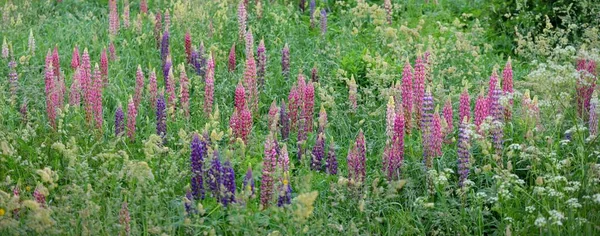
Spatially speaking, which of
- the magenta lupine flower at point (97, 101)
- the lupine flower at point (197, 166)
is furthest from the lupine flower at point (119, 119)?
the lupine flower at point (197, 166)

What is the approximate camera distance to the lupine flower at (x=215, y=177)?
4980mm

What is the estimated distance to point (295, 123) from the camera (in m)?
6.52

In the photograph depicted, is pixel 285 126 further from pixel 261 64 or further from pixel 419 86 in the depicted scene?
pixel 261 64

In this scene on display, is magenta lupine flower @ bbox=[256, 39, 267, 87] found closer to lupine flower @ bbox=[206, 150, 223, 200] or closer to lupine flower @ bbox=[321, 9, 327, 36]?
lupine flower @ bbox=[321, 9, 327, 36]

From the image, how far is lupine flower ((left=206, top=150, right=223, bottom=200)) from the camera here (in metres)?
4.98

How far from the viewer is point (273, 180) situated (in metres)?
5.15

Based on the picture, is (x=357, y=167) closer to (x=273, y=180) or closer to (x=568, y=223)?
(x=273, y=180)

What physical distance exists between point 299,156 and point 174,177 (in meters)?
1.13

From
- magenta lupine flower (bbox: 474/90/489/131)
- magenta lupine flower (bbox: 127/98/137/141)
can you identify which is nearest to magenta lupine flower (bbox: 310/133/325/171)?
magenta lupine flower (bbox: 474/90/489/131)

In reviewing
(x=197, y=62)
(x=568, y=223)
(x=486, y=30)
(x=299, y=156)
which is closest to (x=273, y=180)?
(x=299, y=156)

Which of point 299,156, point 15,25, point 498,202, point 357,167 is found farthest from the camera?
point 15,25

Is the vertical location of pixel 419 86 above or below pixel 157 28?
above

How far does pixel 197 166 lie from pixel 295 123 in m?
1.43

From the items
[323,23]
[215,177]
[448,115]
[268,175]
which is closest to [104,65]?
[323,23]
